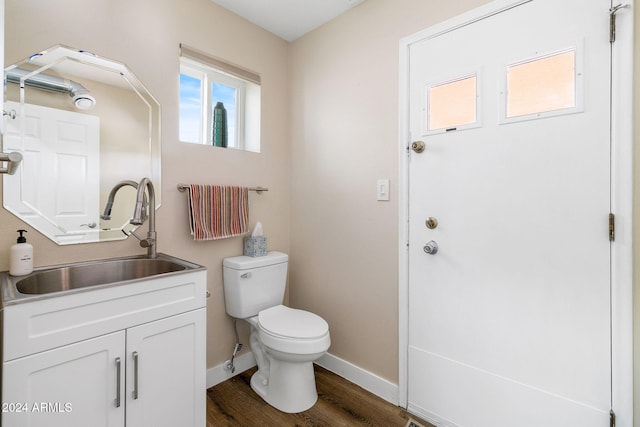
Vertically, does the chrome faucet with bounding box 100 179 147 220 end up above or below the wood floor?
above

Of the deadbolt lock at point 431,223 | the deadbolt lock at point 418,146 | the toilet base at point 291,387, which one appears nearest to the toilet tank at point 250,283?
the toilet base at point 291,387

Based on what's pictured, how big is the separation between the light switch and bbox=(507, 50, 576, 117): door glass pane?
2.22ft

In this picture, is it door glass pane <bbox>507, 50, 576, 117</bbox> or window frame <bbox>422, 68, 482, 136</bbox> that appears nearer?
door glass pane <bbox>507, 50, 576, 117</bbox>

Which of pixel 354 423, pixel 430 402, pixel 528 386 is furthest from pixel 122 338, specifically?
pixel 528 386

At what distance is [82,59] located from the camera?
1426mm

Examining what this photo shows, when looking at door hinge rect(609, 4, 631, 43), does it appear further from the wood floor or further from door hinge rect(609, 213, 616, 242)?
the wood floor

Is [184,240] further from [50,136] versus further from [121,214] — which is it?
[50,136]

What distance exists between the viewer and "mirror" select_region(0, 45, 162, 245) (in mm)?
1286

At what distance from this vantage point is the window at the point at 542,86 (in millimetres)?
1175

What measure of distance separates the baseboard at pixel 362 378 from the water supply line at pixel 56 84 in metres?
2.04

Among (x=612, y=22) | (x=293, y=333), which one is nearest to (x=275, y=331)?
(x=293, y=333)

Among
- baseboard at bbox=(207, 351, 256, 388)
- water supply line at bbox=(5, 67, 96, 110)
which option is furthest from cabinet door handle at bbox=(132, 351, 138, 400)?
water supply line at bbox=(5, 67, 96, 110)

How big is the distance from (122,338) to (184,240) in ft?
2.39

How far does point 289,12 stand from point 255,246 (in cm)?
156
